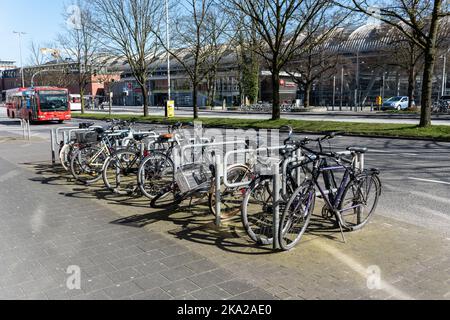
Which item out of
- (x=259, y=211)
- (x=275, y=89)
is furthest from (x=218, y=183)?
(x=275, y=89)

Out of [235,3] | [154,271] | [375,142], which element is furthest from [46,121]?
[154,271]

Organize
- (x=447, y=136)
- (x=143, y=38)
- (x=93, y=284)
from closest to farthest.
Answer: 1. (x=93, y=284)
2. (x=447, y=136)
3. (x=143, y=38)

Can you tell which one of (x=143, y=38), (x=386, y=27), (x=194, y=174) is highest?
(x=386, y=27)

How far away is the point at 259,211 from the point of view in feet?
17.7

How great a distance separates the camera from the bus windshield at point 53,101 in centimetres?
3073

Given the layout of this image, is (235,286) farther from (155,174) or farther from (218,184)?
(155,174)

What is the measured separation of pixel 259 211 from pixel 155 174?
7.22ft

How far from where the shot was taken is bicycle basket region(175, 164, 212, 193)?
589cm

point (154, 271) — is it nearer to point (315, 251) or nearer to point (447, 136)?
point (315, 251)

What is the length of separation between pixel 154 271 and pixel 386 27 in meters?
40.0

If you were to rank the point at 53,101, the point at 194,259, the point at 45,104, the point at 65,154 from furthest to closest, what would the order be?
the point at 53,101 → the point at 45,104 → the point at 65,154 → the point at 194,259

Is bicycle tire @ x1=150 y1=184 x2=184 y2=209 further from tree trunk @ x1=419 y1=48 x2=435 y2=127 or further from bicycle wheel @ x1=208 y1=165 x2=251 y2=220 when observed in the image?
tree trunk @ x1=419 y1=48 x2=435 y2=127

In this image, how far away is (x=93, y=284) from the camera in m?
3.77
